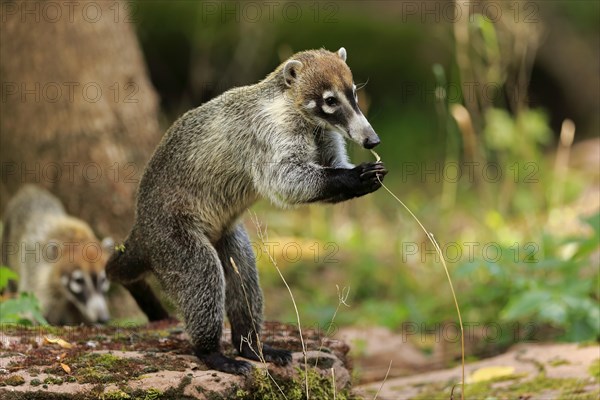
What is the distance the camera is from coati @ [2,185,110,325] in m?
9.69

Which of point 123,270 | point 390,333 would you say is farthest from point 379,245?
point 123,270

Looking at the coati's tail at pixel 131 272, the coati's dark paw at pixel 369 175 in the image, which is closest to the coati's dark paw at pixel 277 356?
the coati's tail at pixel 131 272

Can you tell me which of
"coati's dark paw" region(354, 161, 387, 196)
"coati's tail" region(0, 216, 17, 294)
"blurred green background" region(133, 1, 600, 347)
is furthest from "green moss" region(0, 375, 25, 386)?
"coati's tail" region(0, 216, 17, 294)

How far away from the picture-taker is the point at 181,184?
6.00 m

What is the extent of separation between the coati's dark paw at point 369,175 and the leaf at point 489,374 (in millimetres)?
2184

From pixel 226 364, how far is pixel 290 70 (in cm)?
203

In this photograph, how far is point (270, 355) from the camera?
18.6 ft

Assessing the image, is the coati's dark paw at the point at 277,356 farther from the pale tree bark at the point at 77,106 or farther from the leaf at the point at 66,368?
the pale tree bark at the point at 77,106

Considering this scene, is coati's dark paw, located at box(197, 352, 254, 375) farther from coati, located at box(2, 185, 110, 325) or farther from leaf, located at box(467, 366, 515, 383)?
coati, located at box(2, 185, 110, 325)

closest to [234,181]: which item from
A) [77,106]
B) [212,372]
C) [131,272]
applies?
[131,272]

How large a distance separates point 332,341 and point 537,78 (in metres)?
11.0

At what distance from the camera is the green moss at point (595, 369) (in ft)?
20.5

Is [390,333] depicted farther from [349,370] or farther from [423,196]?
[423,196]

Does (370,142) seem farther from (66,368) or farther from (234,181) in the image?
(66,368)
